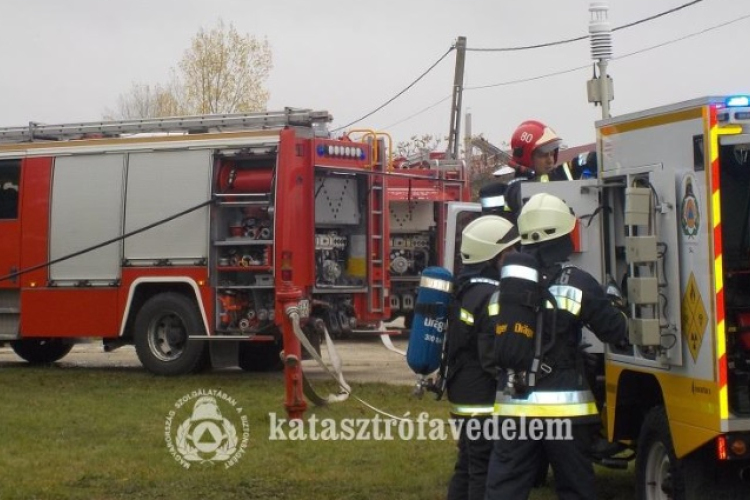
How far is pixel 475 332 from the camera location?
711 centimetres

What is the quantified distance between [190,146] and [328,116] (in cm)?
169

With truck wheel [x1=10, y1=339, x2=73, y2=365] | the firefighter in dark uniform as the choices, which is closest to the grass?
the firefighter in dark uniform

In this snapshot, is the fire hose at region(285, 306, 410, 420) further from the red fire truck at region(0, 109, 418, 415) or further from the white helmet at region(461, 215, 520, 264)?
the white helmet at region(461, 215, 520, 264)

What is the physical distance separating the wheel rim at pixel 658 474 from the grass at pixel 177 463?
1.31 metres

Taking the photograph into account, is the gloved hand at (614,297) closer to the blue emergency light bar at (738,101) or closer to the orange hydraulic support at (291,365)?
the blue emergency light bar at (738,101)

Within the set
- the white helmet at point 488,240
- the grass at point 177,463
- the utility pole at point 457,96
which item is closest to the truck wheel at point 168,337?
the grass at point 177,463

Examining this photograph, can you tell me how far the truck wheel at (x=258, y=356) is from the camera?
643 inches

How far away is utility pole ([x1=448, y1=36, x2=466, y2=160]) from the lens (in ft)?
97.1

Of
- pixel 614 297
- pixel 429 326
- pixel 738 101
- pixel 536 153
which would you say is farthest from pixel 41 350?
pixel 738 101

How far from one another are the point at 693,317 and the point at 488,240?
1.20 meters

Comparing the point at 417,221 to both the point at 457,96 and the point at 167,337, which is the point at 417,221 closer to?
the point at 167,337

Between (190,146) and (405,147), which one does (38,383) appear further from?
(405,147)

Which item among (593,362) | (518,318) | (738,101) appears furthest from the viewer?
(593,362)

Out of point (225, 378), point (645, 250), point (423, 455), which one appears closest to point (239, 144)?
point (225, 378)
